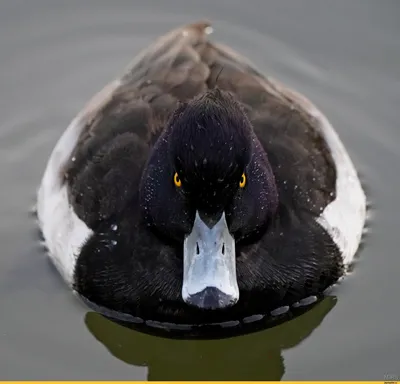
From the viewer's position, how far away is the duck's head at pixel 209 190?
6043 millimetres

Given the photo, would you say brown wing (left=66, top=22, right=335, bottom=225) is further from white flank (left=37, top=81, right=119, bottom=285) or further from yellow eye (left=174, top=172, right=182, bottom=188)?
yellow eye (left=174, top=172, right=182, bottom=188)

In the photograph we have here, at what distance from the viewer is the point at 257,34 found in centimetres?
927

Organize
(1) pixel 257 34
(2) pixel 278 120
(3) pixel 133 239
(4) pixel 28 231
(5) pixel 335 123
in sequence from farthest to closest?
(1) pixel 257 34 < (5) pixel 335 123 < (4) pixel 28 231 < (2) pixel 278 120 < (3) pixel 133 239

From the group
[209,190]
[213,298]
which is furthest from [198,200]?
[213,298]

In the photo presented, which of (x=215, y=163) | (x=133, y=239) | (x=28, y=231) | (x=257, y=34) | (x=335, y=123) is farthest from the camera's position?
(x=257, y=34)

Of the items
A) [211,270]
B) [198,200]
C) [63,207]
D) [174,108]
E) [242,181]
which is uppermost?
[174,108]

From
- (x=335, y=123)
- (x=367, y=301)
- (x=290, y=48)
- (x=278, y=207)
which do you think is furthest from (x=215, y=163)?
(x=290, y=48)

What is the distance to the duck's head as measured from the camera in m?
6.04

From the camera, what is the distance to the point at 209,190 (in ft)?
19.9

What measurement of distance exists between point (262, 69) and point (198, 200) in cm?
307

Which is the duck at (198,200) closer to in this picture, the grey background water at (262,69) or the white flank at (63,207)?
the white flank at (63,207)

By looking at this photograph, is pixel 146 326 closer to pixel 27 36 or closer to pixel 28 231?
pixel 28 231

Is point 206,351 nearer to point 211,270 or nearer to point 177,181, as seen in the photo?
point 211,270

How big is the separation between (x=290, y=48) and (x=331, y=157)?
1.90 meters
